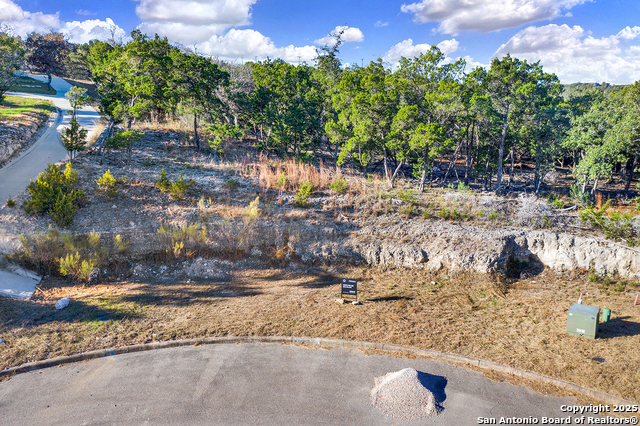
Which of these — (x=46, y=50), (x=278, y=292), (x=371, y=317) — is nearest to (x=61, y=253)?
(x=278, y=292)

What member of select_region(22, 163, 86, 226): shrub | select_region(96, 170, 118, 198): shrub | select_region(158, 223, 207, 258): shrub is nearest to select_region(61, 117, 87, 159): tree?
select_region(22, 163, 86, 226): shrub

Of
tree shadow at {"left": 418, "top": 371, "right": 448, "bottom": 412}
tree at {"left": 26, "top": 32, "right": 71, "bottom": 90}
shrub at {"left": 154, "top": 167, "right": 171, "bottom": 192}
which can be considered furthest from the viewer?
tree at {"left": 26, "top": 32, "right": 71, "bottom": 90}

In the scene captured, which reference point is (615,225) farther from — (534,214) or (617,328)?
(617,328)

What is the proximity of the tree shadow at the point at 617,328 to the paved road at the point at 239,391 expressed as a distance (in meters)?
2.96

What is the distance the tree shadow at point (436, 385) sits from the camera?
227 inches

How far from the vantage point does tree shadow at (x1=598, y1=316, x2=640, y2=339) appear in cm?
744

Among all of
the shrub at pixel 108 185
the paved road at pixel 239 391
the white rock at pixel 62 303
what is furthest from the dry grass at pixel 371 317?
the shrub at pixel 108 185

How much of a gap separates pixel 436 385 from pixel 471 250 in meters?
6.12

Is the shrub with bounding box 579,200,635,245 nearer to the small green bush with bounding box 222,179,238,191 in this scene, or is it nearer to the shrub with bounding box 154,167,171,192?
the small green bush with bounding box 222,179,238,191

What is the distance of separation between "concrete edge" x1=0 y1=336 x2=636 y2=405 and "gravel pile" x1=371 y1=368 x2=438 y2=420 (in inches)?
39.3

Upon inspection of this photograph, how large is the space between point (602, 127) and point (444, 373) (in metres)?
18.6

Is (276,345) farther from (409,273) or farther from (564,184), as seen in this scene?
(564,184)

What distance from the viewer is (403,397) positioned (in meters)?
5.75

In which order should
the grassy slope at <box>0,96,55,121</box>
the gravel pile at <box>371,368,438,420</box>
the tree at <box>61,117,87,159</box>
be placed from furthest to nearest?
the grassy slope at <box>0,96,55,121</box> → the tree at <box>61,117,87,159</box> → the gravel pile at <box>371,368,438,420</box>
